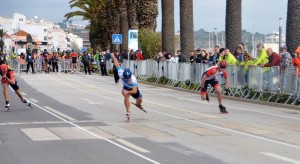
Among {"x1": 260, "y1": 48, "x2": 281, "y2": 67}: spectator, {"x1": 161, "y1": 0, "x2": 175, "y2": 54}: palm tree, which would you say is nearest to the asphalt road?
{"x1": 260, "y1": 48, "x2": 281, "y2": 67}: spectator

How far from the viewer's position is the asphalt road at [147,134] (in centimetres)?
1106

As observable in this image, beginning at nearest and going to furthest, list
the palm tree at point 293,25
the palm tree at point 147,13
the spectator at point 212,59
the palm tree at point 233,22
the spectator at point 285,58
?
the spectator at point 285,58, the palm tree at point 293,25, the spectator at point 212,59, the palm tree at point 233,22, the palm tree at point 147,13

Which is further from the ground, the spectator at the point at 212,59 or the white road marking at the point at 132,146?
the spectator at the point at 212,59

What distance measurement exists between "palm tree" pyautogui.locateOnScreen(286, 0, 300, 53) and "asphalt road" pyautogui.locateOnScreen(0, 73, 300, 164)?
11.7 feet

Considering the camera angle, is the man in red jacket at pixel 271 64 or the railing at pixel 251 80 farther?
the man in red jacket at pixel 271 64

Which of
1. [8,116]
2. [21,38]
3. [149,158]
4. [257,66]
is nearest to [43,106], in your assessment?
[8,116]

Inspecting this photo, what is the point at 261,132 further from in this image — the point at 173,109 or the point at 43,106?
the point at 43,106

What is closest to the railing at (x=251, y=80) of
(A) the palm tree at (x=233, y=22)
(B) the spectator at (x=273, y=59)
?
(B) the spectator at (x=273, y=59)

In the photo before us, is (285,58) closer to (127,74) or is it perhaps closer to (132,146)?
(127,74)

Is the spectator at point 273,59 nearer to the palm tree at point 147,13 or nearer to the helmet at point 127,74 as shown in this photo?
the helmet at point 127,74

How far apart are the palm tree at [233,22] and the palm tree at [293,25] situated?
486cm

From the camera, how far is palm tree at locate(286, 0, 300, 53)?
24.2m

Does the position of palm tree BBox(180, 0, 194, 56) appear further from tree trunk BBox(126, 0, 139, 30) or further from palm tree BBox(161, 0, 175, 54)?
tree trunk BBox(126, 0, 139, 30)

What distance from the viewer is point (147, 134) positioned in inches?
555
